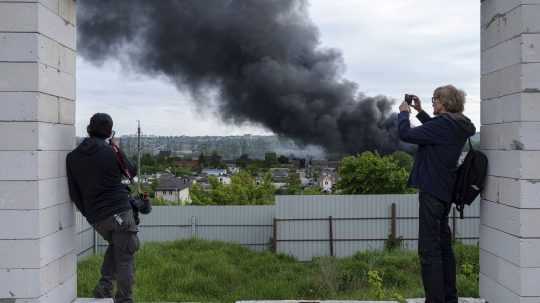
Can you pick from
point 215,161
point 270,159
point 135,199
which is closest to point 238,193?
point 135,199

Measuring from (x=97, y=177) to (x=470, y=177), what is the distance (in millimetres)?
2597

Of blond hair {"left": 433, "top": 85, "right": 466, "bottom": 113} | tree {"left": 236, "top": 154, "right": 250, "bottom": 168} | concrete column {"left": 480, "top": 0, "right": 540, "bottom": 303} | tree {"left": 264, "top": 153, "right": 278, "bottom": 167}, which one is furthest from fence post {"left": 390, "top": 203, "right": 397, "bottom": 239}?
tree {"left": 236, "top": 154, "right": 250, "bottom": 168}

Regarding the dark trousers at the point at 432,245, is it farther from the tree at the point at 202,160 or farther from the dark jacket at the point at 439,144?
the tree at the point at 202,160

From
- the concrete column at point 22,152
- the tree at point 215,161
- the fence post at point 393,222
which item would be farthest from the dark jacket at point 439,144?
the tree at point 215,161

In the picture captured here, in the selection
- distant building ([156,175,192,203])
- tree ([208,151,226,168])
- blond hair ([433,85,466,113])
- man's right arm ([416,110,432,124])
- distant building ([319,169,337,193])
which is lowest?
distant building ([156,175,192,203])

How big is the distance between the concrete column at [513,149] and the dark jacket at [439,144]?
281mm

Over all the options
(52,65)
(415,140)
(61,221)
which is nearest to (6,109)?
(52,65)

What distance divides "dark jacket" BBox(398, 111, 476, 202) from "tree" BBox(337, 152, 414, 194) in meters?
21.9

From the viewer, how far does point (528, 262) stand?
329 centimetres

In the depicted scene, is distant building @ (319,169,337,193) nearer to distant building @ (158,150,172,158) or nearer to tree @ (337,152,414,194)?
tree @ (337,152,414,194)

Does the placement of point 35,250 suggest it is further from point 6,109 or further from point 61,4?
point 61,4

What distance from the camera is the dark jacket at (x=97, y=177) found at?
359cm

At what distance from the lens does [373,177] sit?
25250 mm

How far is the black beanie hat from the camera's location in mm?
3705
